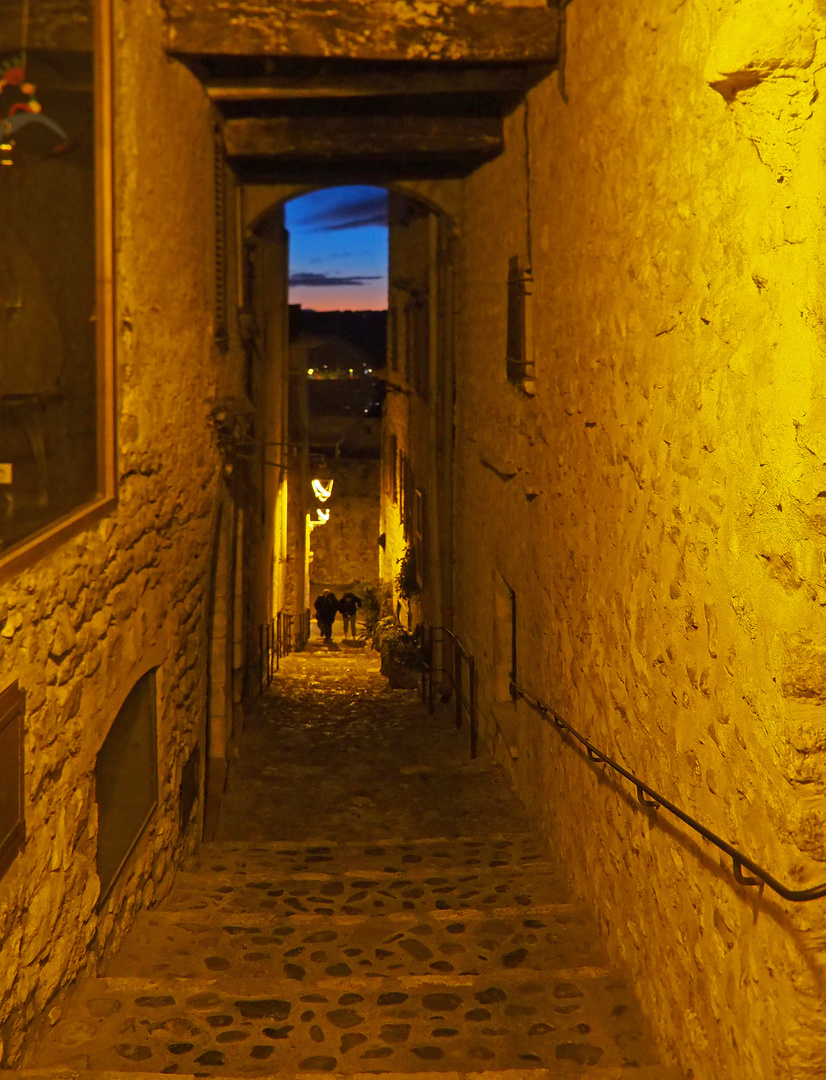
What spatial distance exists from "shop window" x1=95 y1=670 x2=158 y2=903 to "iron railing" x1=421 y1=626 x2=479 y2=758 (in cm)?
330

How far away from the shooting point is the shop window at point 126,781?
170 inches

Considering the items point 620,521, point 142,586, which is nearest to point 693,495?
point 620,521

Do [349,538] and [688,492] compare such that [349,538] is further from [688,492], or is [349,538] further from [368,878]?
[688,492]

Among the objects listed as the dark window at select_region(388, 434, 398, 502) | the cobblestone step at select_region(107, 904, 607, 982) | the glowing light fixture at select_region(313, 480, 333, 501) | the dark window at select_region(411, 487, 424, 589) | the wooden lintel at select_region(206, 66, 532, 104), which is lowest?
the cobblestone step at select_region(107, 904, 607, 982)

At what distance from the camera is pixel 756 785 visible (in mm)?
2990

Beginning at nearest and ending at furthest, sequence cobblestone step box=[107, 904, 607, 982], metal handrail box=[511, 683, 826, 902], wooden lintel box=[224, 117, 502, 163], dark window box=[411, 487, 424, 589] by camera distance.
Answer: metal handrail box=[511, 683, 826, 902]
cobblestone step box=[107, 904, 607, 982]
wooden lintel box=[224, 117, 502, 163]
dark window box=[411, 487, 424, 589]

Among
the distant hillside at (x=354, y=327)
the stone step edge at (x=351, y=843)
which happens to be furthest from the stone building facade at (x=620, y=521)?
the distant hillside at (x=354, y=327)

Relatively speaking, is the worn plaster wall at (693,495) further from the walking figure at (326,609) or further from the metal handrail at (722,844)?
the walking figure at (326,609)

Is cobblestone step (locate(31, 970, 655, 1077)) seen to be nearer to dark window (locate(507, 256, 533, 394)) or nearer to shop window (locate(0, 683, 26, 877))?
shop window (locate(0, 683, 26, 877))

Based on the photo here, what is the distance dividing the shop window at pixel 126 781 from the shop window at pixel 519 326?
2.68 m

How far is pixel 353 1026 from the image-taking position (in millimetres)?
3969

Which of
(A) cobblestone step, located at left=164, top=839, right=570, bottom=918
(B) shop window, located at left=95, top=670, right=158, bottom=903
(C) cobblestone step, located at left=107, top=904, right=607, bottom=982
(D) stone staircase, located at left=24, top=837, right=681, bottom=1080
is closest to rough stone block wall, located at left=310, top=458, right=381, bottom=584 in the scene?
(A) cobblestone step, located at left=164, top=839, right=570, bottom=918

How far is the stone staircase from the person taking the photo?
3.71 meters

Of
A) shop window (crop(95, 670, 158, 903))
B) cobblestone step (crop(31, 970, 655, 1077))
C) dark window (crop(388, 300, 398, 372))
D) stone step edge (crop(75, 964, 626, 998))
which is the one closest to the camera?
cobblestone step (crop(31, 970, 655, 1077))
